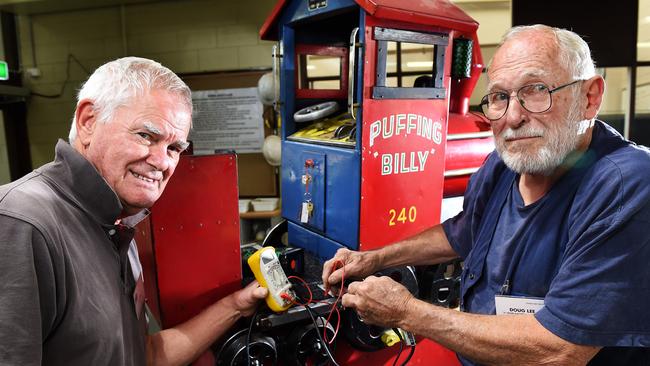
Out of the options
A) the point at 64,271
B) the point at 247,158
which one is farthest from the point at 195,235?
the point at 247,158

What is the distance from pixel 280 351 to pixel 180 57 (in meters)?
4.28

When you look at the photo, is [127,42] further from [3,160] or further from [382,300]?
[382,300]

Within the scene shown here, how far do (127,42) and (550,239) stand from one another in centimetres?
527

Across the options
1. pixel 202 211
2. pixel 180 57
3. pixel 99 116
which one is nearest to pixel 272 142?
pixel 180 57

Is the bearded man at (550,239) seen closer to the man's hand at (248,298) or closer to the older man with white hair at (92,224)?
the man's hand at (248,298)

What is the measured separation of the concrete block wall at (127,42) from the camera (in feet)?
16.1

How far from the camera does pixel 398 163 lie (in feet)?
6.79

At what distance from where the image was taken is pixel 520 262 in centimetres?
132

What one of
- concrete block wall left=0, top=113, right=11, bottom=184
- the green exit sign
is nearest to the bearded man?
the green exit sign

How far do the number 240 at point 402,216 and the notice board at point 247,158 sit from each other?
3.08 m

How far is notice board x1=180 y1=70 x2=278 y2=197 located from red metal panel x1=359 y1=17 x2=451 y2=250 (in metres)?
3.08

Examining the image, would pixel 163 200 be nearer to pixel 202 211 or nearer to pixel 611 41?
pixel 202 211

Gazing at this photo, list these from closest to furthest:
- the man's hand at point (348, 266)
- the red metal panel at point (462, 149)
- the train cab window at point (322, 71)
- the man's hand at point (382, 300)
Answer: the man's hand at point (382, 300)
the man's hand at point (348, 266)
the red metal panel at point (462, 149)
the train cab window at point (322, 71)

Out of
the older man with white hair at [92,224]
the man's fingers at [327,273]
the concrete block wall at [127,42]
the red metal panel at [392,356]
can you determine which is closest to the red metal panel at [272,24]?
the older man with white hair at [92,224]
